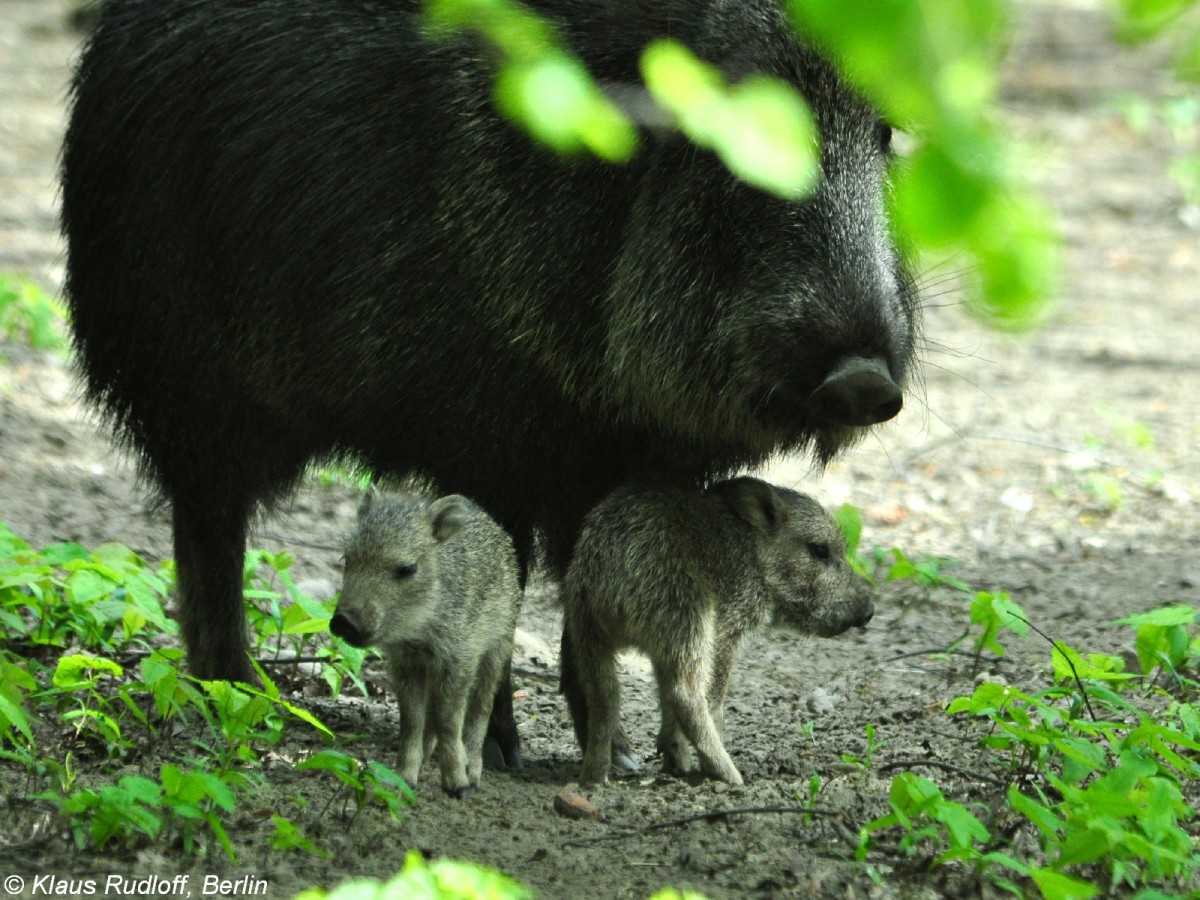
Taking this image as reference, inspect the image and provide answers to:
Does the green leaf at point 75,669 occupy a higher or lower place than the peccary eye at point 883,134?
lower

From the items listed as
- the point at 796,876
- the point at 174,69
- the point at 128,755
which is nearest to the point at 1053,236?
the point at 796,876

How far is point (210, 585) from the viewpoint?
450 centimetres

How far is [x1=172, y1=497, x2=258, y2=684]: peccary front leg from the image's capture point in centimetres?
448

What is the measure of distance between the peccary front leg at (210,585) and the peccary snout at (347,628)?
1100 mm

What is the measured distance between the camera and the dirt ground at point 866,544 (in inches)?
122

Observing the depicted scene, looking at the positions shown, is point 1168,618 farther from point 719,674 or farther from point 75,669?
point 75,669

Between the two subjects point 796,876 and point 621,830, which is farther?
point 621,830

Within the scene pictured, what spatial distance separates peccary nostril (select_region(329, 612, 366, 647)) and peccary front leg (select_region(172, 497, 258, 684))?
110 cm

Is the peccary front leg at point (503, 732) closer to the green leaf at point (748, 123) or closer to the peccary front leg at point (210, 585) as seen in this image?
the peccary front leg at point (210, 585)

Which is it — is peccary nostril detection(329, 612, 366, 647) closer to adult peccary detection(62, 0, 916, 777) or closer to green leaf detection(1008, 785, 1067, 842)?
adult peccary detection(62, 0, 916, 777)

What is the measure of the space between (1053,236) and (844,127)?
113 inches

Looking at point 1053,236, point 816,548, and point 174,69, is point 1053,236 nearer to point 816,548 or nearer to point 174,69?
point 816,548

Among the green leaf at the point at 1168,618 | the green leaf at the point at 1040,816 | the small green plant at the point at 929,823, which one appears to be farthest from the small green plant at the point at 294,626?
the green leaf at the point at 1168,618

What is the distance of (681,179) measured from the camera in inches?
149
